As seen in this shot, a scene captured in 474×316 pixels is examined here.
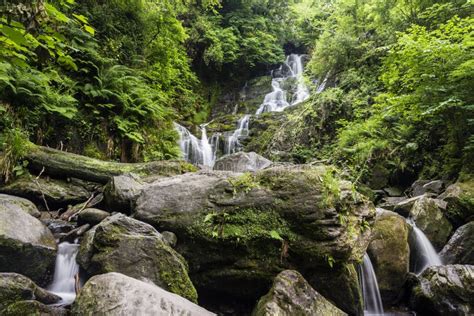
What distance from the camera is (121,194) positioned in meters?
5.52

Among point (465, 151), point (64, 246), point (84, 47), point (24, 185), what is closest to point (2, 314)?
point (64, 246)

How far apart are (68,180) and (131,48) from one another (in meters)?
6.08

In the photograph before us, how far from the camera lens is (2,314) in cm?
281

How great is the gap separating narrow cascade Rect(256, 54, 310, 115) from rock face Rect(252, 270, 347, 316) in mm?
13511

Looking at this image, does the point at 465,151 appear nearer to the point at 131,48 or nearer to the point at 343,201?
the point at 343,201

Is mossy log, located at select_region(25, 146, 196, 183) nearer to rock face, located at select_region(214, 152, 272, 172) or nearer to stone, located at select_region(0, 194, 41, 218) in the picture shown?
stone, located at select_region(0, 194, 41, 218)

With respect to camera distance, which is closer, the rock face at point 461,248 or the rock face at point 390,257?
the rock face at point 390,257

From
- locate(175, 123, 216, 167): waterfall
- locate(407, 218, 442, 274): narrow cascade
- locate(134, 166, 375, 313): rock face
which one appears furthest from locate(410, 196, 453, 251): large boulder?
locate(175, 123, 216, 167): waterfall

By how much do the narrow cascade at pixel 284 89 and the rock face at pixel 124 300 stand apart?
1451 cm

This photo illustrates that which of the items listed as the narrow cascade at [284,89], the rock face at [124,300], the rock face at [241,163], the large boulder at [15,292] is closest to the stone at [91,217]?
the large boulder at [15,292]

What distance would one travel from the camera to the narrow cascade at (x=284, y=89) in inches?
678

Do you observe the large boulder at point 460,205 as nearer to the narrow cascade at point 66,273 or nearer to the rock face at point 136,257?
the rock face at point 136,257

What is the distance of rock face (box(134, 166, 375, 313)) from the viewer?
13.5 feet

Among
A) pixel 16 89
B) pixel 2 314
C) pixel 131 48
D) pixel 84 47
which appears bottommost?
pixel 2 314
